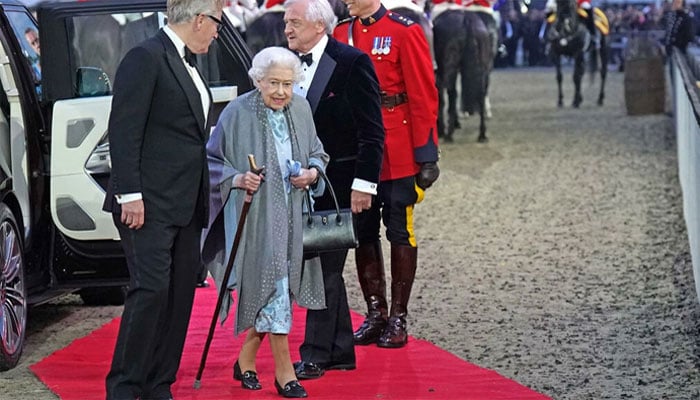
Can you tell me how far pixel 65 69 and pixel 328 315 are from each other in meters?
1.90

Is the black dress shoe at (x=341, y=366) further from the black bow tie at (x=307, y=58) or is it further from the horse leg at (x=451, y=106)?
the horse leg at (x=451, y=106)

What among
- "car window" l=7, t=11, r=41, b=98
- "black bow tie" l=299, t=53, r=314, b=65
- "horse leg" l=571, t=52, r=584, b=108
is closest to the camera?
"black bow tie" l=299, t=53, r=314, b=65

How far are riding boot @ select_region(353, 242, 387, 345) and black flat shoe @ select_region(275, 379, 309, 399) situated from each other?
1.35 m

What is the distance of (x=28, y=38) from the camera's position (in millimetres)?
8617

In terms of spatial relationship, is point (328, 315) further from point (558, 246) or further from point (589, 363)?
point (558, 246)

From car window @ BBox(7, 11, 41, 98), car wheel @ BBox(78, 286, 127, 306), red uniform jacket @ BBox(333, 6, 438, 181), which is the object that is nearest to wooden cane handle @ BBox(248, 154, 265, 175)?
red uniform jacket @ BBox(333, 6, 438, 181)

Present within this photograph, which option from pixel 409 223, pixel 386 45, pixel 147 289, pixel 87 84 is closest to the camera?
pixel 147 289

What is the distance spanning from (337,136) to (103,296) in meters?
2.79

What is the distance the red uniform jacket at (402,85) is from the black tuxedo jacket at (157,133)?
1725 millimetres

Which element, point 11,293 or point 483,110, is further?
point 483,110

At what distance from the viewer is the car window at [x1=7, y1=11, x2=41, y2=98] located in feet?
27.5

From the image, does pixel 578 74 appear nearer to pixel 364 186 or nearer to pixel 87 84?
pixel 87 84

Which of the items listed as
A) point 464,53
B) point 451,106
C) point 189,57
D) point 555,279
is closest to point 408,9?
point 464,53

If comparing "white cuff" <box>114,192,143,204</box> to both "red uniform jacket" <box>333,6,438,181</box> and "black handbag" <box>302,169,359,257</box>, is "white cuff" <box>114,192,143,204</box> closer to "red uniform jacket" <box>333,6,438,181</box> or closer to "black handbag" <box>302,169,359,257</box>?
"black handbag" <box>302,169,359,257</box>
